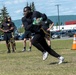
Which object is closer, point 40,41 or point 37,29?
point 37,29

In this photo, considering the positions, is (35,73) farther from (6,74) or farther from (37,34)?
(37,34)

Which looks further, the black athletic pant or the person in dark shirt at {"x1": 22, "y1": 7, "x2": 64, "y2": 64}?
the black athletic pant

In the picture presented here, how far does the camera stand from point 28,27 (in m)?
10.2

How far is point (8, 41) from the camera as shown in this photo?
58.5 ft

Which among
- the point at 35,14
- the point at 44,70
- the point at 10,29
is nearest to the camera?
the point at 44,70

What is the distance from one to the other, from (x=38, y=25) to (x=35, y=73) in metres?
2.09

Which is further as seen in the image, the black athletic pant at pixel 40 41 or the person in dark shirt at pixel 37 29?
the black athletic pant at pixel 40 41

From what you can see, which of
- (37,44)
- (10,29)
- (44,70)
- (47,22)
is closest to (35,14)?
(37,44)

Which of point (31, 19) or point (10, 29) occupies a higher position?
point (31, 19)

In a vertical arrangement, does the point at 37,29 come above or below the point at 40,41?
above

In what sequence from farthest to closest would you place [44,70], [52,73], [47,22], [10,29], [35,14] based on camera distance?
1. [10,29]
2. [47,22]
3. [35,14]
4. [44,70]
5. [52,73]

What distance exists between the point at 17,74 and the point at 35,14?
7.38 ft

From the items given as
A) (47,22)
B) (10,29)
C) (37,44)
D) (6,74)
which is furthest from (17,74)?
(10,29)

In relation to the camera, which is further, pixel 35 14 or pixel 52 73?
pixel 35 14
